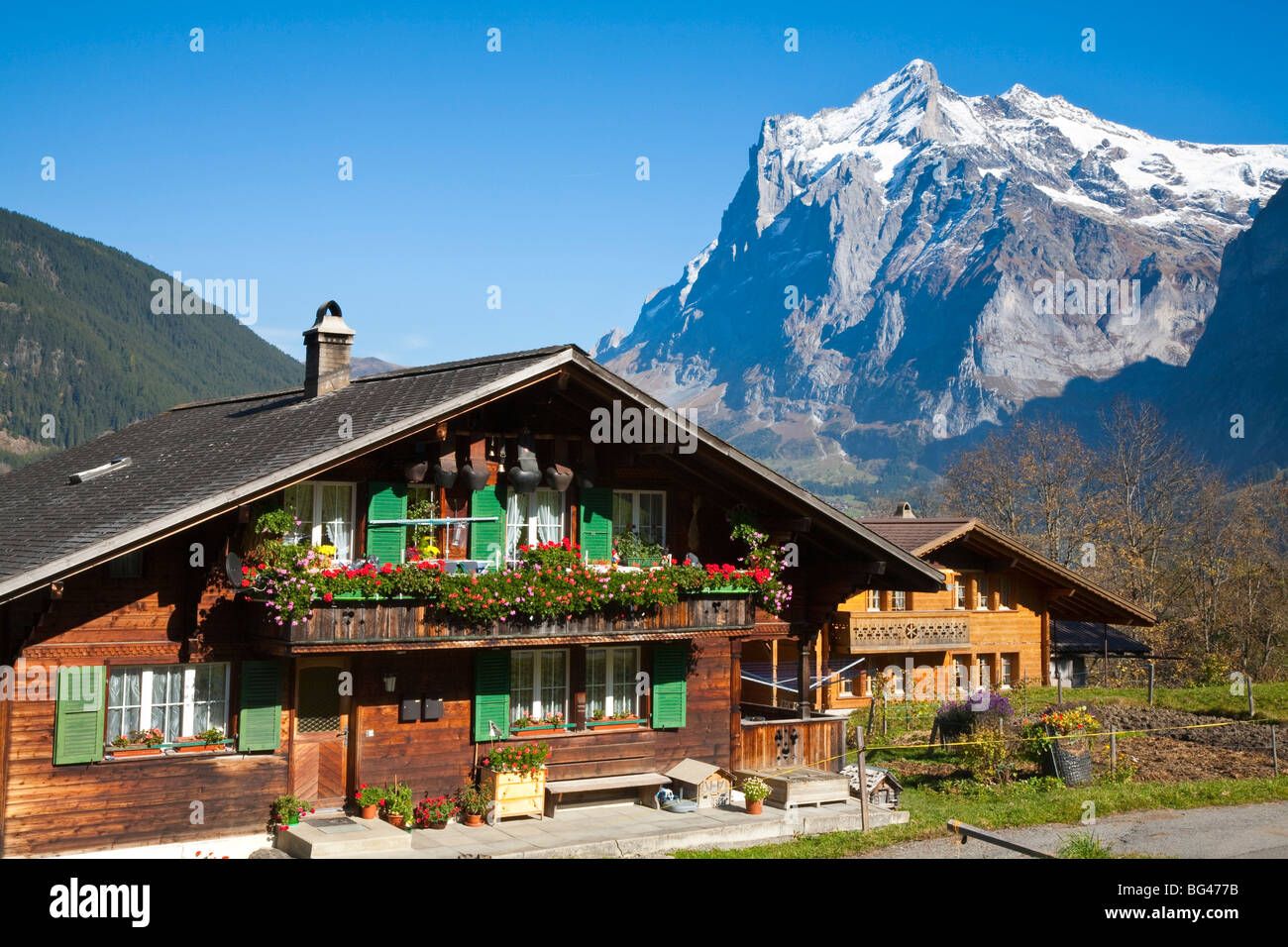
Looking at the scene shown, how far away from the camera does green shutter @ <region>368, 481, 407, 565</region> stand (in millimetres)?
18469

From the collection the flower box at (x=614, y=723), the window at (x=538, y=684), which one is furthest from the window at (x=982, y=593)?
the window at (x=538, y=684)

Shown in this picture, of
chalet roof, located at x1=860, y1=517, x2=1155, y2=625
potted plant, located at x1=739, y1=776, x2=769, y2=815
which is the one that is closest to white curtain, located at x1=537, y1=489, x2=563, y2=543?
potted plant, located at x1=739, y1=776, x2=769, y2=815

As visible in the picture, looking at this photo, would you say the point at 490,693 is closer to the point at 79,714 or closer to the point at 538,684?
the point at 538,684

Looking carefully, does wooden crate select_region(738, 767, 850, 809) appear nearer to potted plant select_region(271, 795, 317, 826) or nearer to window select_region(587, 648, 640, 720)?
window select_region(587, 648, 640, 720)

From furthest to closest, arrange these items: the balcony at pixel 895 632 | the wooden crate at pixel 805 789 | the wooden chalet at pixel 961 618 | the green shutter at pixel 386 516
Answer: the wooden chalet at pixel 961 618 → the balcony at pixel 895 632 → the wooden crate at pixel 805 789 → the green shutter at pixel 386 516

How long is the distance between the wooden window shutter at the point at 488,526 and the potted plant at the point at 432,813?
145 inches

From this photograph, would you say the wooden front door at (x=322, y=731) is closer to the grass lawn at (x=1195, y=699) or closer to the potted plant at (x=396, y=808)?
the potted plant at (x=396, y=808)

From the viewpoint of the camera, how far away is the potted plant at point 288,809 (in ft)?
56.2

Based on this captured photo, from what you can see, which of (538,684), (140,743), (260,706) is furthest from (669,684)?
(140,743)

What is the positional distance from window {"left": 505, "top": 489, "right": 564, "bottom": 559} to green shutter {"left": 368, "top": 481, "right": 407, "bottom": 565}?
1.78 meters
